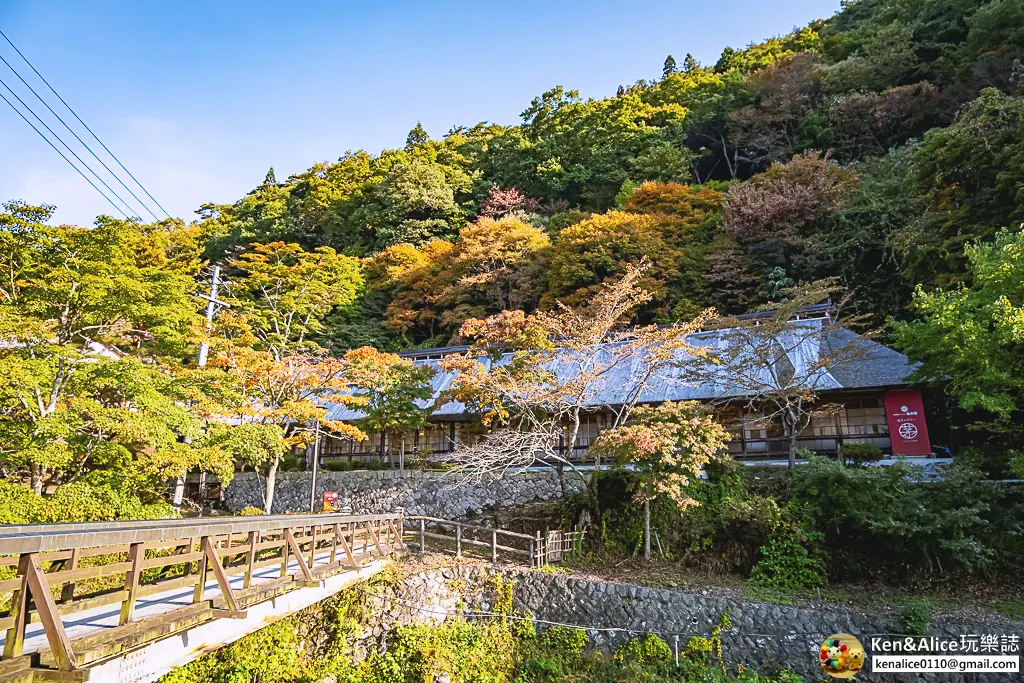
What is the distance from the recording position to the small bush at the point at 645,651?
29.9 feet

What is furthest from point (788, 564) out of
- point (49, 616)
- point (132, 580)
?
point (49, 616)

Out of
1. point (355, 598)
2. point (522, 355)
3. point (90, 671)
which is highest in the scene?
point (522, 355)

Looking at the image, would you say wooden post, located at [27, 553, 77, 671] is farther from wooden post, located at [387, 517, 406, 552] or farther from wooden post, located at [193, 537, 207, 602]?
wooden post, located at [387, 517, 406, 552]

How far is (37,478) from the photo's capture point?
35.3 ft

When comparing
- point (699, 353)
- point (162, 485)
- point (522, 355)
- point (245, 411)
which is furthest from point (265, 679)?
point (699, 353)

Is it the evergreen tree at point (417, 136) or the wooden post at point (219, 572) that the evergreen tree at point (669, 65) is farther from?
the wooden post at point (219, 572)

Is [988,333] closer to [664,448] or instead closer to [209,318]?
[664,448]

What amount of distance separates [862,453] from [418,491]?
37.9ft

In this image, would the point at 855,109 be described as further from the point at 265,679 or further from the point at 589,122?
the point at 265,679

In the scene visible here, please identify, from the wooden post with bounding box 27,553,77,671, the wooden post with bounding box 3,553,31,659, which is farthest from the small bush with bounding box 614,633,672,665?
the wooden post with bounding box 3,553,31,659

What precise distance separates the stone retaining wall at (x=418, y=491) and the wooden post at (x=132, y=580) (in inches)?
385

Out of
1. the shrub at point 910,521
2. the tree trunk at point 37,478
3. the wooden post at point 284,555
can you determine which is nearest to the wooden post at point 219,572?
the wooden post at point 284,555

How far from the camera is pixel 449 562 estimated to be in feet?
37.1

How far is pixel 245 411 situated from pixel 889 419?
16148mm
